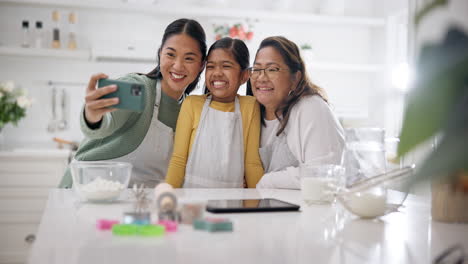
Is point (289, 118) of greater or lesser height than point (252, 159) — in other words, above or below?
above

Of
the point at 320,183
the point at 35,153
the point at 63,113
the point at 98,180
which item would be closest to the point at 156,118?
the point at 98,180

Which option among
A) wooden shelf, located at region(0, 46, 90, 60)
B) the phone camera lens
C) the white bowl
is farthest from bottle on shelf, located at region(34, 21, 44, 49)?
the white bowl

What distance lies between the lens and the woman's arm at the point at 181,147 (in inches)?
77.9

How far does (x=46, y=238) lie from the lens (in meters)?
0.94

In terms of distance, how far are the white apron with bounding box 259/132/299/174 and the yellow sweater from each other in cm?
3

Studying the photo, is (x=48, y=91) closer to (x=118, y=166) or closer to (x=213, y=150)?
(x=213, y=150)

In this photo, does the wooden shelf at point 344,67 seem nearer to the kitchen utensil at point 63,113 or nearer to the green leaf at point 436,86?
the kitchen utensil at point 63,113

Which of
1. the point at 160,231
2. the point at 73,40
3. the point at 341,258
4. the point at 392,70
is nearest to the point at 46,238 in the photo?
the point at 160,231

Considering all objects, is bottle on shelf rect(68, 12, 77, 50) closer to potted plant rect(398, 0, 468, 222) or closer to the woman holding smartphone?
the woman holding smartphone

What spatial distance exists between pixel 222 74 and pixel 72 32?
9.37 feet

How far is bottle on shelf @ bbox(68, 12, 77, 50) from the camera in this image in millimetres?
4438

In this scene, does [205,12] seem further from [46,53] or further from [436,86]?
[436,86]

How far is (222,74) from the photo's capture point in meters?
2.12

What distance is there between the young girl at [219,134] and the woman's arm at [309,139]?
0.48 feet
